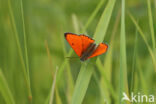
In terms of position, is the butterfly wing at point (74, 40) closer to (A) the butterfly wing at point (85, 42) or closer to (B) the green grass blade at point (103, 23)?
(A) the butterfly wing at point (85, 42)

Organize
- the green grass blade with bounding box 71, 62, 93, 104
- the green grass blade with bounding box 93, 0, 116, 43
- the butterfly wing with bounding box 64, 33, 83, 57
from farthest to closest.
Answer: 1. the butterfly wing with bounding box 64, 33, 83, 57
2. the green grass blade with bounding box 93, 0, 116, 43
3. the green grass blade with bounding box 71, 62, 93, 104

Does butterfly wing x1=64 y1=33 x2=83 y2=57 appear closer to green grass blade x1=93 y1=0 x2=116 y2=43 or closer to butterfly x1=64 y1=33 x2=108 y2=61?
butterfly x1=64 y1=33 x2=108 y2=61

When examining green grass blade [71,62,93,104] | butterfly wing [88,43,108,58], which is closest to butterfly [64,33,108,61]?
butterfly wing [88,43,108,58]

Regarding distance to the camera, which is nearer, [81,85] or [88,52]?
[81,85]

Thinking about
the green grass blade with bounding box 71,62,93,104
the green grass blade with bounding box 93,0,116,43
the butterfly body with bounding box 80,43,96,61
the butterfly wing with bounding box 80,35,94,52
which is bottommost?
the green grass blade with bounding box 71,62,93,104

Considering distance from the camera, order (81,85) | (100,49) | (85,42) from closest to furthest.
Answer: (81,85), (100,49), (85,42)

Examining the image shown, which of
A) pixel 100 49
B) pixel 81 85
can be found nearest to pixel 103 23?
pixel 100 49

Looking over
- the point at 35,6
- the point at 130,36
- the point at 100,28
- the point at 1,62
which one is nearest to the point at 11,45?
the point at 1,62

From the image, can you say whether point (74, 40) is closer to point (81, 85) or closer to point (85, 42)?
point (85, 42)

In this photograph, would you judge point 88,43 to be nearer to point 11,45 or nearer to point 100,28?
point 100,28
